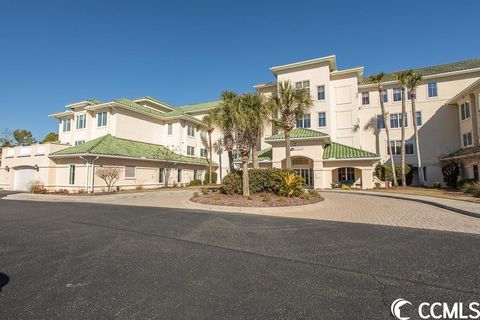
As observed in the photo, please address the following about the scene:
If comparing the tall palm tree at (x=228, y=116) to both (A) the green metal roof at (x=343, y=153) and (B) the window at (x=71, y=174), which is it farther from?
(B) the window at (x=71, y=174)

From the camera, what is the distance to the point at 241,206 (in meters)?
13.8

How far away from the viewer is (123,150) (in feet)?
88.4

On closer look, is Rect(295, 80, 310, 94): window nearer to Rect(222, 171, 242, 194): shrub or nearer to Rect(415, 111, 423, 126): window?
Rect(415, 111, 423, 126): window

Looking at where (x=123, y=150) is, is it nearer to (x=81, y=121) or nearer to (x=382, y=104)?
(x=81, y=121)

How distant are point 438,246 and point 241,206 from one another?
8.98 m

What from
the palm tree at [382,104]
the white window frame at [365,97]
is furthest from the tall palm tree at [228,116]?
the white window frame at [365,97]

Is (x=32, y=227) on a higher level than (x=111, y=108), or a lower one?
lower

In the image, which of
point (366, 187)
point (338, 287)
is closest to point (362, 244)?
point (338, 287)

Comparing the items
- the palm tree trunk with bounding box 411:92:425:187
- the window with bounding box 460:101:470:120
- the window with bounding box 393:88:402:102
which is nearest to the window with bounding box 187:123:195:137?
the window with bounding box 393:88:402:102

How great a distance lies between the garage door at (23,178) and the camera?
27.6 metres

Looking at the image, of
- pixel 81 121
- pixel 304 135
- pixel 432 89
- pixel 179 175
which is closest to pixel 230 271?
pixel 304 135

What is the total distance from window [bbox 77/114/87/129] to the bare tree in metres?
9.93

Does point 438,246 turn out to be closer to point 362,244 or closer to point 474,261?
point 474,261

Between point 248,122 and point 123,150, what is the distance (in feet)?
55.9
